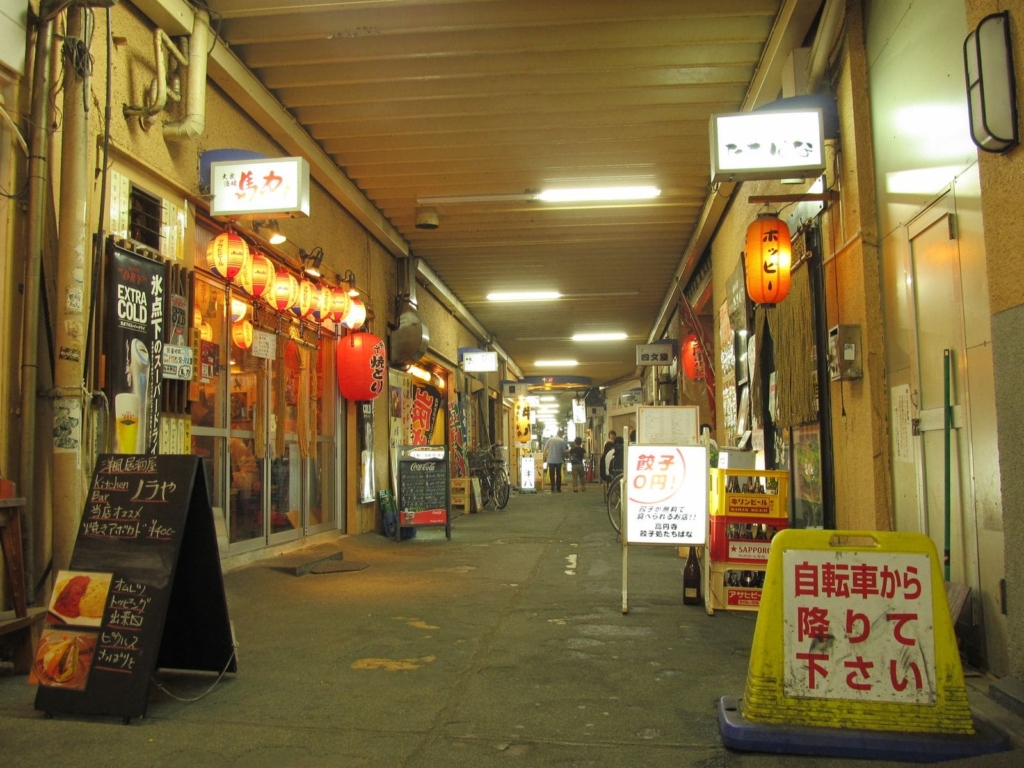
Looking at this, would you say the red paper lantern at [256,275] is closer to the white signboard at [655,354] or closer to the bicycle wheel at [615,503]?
the bicycle wheel at [615,503]

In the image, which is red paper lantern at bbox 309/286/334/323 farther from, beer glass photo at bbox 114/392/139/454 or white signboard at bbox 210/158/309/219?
beer glass photo at bbox 114/392/139/454

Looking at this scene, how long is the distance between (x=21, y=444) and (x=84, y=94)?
7.36ft

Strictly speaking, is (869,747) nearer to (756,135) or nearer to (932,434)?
(932,434)

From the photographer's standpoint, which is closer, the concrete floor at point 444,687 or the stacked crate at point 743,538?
the concrete floor at point 444,687

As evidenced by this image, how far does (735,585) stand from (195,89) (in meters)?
5.81

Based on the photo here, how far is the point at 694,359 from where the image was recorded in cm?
1427

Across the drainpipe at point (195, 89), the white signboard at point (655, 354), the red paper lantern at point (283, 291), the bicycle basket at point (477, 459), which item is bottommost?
the bicycle basket at point (477, 459)

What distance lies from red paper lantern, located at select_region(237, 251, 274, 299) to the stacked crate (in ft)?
15.2

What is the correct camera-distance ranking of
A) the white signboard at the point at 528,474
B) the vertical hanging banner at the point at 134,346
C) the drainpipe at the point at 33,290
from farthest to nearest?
the white signboard at the point at 528,474, the vertical hanging banner at the point at 134,346, the drainpipe at the point at 33,290

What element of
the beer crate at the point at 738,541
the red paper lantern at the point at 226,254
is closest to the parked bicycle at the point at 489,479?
the red paper lantern at the point at 226,254

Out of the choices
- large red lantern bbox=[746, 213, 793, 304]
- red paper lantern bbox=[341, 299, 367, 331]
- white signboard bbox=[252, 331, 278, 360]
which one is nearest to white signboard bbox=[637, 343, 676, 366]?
red paper lantern bbox=[341, 299, 367, 331]

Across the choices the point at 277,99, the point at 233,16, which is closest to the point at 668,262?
the point at 277,99

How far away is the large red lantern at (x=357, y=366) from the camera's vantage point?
10367 millimetres

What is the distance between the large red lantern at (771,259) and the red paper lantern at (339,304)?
16.1 feet
